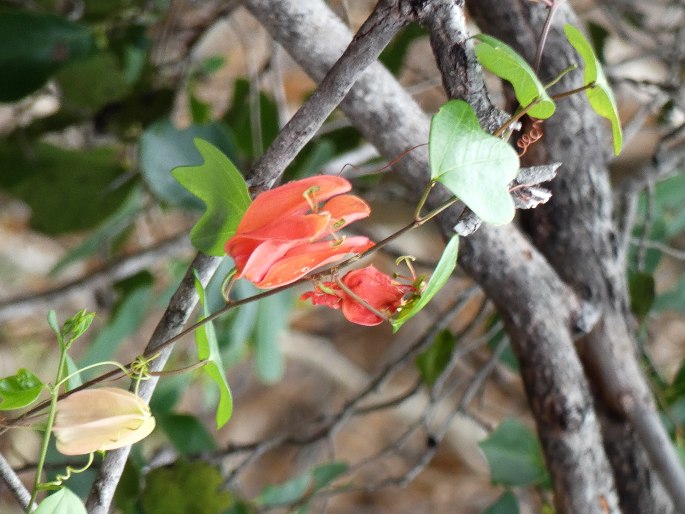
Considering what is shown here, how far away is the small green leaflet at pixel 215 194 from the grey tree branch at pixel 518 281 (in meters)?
0.15

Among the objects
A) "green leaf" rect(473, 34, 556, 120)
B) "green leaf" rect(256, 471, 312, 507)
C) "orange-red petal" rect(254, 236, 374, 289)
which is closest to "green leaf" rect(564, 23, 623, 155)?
"green leaf" rect(473, 34, 556, 120)

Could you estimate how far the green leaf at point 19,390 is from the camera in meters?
0.36

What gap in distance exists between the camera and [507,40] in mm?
586

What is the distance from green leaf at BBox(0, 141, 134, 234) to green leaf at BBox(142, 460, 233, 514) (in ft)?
1.28

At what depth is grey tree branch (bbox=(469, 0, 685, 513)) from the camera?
58 centimetres

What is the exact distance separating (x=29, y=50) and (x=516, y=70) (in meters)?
0.58

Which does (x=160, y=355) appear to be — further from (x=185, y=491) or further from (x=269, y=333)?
(x=269, y=333)

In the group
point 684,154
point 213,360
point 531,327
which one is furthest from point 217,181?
point 684,154

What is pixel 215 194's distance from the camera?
1.16 ft

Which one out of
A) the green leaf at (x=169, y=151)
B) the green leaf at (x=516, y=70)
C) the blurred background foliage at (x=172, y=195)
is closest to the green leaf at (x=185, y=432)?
the blurred background foliage at (x=172, y=195)

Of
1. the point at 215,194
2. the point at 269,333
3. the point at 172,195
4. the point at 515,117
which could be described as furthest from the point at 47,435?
the point at 269,333

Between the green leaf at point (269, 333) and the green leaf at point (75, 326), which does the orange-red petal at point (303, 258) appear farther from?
the green leaf at point (269, 333)

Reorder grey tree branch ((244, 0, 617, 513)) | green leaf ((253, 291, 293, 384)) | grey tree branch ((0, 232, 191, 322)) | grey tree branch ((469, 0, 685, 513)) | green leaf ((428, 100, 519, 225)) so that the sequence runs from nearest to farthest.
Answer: green leaf ((428, 100, 519, 225)) → grey tree branch ((244, 0, 617, 513)) → grey tree branch ((469, 0, 685, 513)) → grey tree branch ((0, 232, 191, 322)) → green leaf ((253, 291, 293, 384))

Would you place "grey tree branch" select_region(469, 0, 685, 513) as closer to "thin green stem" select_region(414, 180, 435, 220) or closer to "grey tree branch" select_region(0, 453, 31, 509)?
"thin green stem" select_region(414, 180, 435, 220)
